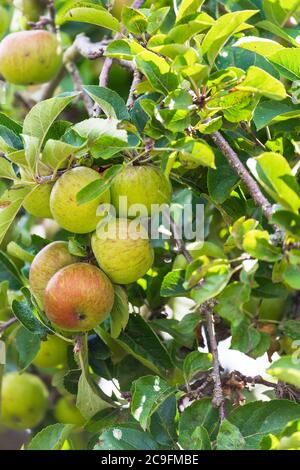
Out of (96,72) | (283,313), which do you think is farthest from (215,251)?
(96,72)

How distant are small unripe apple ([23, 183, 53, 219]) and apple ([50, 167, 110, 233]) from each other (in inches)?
2.3

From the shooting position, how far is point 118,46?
1.12 m

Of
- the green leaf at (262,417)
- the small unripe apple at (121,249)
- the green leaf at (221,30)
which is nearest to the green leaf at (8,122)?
the small unripe apple at (121,249)

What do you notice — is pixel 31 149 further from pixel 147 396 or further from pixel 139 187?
pixel 147 396

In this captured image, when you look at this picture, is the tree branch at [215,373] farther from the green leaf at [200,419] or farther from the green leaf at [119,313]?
the green leaf at [119,313]

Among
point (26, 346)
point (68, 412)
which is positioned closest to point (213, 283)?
point (26, 346)

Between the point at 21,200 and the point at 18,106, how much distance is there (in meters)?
1.09

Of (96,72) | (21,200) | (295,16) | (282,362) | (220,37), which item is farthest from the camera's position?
(96,72)

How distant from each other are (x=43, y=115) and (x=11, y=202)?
13 centimetres

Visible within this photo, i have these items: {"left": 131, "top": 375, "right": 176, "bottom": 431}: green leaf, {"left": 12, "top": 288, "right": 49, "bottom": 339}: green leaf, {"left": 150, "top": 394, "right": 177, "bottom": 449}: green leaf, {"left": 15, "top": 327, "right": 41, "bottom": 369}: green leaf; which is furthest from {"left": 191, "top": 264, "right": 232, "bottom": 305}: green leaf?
{"left": 15, "top": 327, "right": 41, "bottom": 369}: green leaf

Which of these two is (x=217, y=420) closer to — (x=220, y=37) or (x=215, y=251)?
(x=215, y=251)

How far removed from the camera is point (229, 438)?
0.97 meters

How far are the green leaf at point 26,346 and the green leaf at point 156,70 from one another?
1.91ft
